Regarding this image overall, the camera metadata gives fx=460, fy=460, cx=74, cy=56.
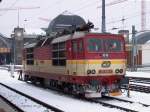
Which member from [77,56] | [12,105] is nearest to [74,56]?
[77,56]

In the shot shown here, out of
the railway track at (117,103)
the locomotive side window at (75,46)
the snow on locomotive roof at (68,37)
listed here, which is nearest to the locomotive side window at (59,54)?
the snow on locomotive roof at (68,37)

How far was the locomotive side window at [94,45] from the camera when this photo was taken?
20.2 metres

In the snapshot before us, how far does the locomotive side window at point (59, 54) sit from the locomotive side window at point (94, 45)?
6.42ft

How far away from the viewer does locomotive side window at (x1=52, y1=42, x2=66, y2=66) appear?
22.0 m

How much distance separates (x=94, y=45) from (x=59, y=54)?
9.33 ft

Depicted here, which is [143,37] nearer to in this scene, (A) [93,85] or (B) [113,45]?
(B) [113,45]

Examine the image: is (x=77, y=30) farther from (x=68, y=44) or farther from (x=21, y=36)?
(x=21, y=36)

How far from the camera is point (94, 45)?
66.9ft

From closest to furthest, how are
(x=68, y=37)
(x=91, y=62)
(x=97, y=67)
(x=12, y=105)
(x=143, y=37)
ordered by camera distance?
(x=12, y=105), (x=91, y=62), (x=97, y=67), (x=68, y=37), (x=143, y=37)

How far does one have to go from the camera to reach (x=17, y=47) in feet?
332

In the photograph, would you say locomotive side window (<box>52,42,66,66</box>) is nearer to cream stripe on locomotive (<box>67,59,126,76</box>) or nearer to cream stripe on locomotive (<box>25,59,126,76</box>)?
cream stripe on locomotive (<box>25,59,126,76</box>)

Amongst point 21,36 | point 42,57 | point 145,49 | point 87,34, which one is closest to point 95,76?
point 87,34

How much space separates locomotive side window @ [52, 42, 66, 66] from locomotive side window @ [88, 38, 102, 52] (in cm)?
196

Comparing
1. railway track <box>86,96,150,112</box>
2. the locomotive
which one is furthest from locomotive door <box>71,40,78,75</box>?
railway track <box>86,96,150,112</box>
